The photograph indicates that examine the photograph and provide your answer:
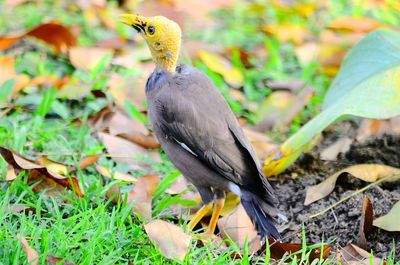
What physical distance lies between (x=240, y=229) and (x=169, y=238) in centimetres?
55

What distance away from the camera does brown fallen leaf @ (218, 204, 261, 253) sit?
3.60m

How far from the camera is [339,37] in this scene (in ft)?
19.4

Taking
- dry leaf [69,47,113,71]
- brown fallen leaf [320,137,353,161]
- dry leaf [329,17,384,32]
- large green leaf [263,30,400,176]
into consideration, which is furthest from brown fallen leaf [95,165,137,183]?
dry leaf [329,17,384,32]

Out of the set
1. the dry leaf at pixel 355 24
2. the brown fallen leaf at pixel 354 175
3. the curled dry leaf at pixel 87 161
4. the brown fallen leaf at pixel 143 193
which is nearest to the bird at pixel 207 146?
the brown fallen leaf at pixel 143 193

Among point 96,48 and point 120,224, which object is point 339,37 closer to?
point 96,48

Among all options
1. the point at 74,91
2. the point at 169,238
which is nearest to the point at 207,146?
the point at 169,238

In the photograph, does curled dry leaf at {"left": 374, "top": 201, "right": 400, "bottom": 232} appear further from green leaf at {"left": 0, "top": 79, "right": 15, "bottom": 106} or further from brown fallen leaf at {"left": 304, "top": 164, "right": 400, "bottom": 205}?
green leaf at {"left": 0, "top": 79, "right": 15, "bottom": 106}

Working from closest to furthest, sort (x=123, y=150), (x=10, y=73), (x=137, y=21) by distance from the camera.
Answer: (x=137, y=21), (x=123, y=150), (x=10, y=73)

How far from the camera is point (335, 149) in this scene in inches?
179

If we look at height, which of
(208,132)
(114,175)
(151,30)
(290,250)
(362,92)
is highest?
(151,30)

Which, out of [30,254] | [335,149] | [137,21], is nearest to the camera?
[30,254]

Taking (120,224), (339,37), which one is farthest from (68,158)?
(339,37)

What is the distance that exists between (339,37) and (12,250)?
3577mm

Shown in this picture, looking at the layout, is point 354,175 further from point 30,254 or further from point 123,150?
point 30,254
